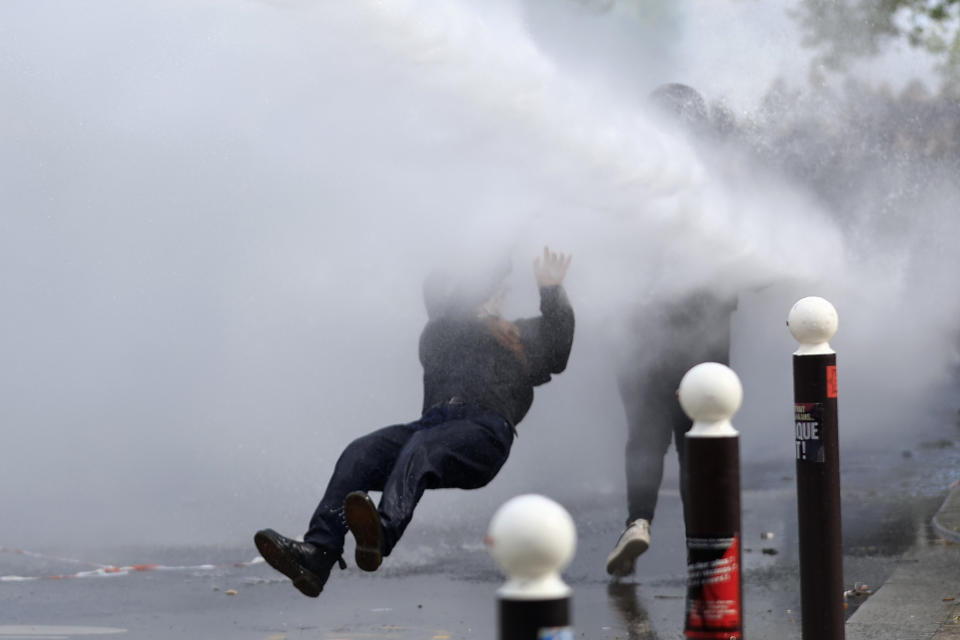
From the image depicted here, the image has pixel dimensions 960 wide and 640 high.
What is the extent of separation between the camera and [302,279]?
32.3 feet

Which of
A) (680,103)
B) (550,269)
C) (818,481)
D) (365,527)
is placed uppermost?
(680,103)

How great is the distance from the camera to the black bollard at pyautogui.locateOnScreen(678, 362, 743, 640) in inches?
137

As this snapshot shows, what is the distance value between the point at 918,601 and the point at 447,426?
7.41 feet

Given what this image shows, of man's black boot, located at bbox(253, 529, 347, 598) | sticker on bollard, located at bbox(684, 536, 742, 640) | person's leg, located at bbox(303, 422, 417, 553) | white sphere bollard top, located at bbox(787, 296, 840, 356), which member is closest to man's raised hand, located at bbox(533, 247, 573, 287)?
person's leg, located at bbox(303, 422, 417, 553)

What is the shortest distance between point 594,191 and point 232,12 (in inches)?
94.2

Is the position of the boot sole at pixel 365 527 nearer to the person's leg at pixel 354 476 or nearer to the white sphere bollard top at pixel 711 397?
the person's leg at pixel 354 476

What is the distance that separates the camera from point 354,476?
537 cm

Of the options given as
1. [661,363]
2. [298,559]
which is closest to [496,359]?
[298,559]

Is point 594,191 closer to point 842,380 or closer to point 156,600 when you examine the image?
point 156,600

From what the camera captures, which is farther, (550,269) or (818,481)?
(550,269)

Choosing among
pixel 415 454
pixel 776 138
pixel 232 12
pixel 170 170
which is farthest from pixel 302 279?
pixel 415 454

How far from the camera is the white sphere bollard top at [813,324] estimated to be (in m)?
4.74

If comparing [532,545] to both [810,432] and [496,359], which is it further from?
[496,359]

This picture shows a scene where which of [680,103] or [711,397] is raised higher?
[680,103]
